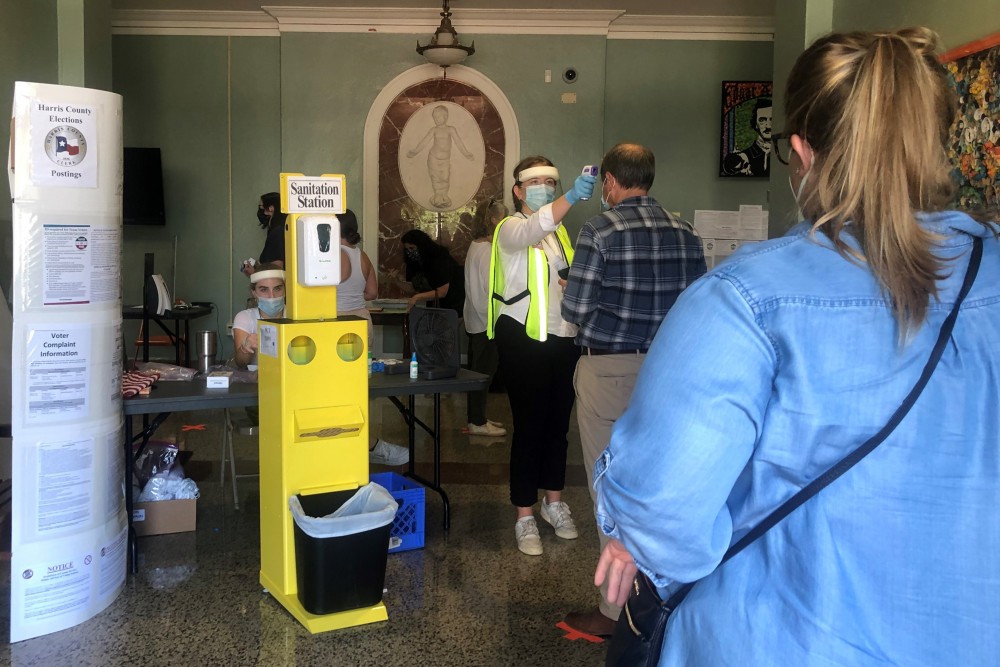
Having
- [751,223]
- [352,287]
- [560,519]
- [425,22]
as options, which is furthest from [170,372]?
[751,223]

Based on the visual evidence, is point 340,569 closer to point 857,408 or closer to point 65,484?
point 65,484

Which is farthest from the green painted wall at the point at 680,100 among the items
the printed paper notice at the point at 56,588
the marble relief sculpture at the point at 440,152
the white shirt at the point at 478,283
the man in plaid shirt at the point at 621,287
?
the printed paper notice at the point at 56,588

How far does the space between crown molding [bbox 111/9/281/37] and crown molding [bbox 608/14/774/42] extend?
3178 mm

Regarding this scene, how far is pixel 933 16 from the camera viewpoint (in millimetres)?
3012

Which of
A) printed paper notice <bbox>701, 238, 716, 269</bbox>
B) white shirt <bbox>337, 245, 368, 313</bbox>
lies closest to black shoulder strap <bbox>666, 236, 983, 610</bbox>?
white shirt <bbox>337, 245, 368, 313</bbox>

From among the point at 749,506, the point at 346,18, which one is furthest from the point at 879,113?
the point at 346,18

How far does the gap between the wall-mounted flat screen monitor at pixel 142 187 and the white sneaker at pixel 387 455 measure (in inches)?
153

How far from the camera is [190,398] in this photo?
2984 mm

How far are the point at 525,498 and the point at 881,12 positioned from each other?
102 inches

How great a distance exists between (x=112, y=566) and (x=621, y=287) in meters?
2.01

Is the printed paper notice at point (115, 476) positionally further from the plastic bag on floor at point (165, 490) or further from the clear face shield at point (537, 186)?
the clear face shield at point (537, 186)

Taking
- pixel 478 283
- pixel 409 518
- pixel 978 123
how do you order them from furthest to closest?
pixel 478 283, pixel 409 518, pixel 978 123

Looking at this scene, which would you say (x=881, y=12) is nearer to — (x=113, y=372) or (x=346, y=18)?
(x=113, y=372)

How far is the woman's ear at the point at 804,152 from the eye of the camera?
95 centimetres
